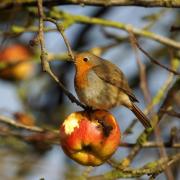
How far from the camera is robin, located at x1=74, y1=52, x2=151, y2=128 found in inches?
134

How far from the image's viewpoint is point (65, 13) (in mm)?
4090

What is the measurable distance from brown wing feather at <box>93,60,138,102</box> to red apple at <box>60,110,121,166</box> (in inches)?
32.0

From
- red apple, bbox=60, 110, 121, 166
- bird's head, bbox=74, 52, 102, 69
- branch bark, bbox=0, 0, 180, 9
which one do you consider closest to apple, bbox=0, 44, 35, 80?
branch bark, bbox=0, 0, 180, 9

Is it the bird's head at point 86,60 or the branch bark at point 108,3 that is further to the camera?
the bird's head at point 86,60

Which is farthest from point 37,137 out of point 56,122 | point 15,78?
point 15,78

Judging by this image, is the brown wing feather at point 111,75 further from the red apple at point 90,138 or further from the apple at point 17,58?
the apple at point 17,58

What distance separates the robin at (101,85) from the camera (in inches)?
134

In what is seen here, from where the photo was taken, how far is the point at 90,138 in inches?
102

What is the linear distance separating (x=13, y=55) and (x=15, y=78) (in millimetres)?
719

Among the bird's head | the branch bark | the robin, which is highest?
the branch bark

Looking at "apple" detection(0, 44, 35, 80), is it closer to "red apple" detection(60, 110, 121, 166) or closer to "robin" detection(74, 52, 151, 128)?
"robin" detection(74, 52, 151, 128)

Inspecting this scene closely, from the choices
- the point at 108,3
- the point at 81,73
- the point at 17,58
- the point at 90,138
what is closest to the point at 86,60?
the point at 81,73

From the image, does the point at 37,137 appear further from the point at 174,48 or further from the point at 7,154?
the point at 174,48

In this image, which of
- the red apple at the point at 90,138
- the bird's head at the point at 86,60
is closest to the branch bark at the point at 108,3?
the bird's head at the point at 86,60
